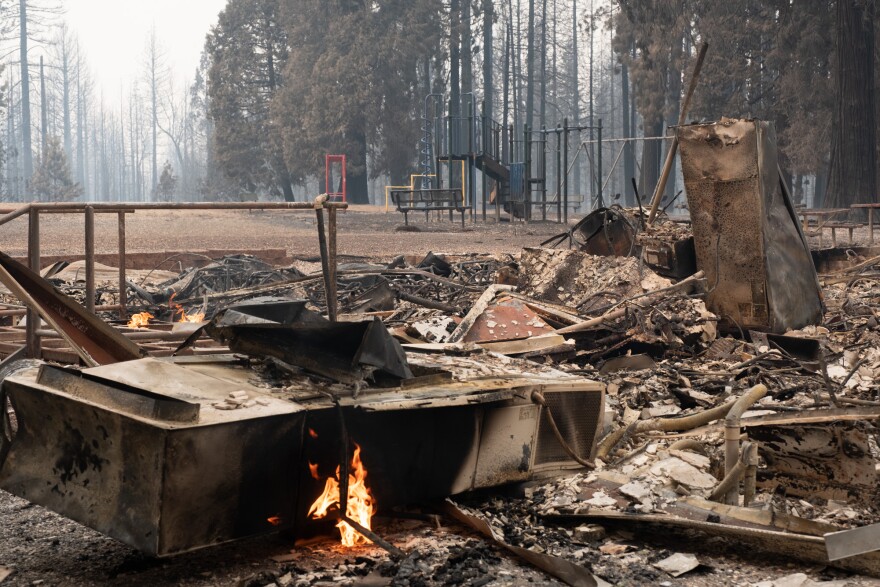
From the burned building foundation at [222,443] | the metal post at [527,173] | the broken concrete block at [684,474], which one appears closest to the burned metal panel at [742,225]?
the broken concrete block at [684,474]

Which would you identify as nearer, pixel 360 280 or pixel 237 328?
pixel 237 328

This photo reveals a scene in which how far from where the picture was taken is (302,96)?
43.3 meters

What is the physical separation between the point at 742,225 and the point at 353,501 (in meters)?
5.98

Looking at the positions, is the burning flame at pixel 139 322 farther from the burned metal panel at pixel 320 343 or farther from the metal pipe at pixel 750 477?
the metal pipe at pixel 750 477

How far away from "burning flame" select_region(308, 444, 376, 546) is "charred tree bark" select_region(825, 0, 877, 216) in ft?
72.3

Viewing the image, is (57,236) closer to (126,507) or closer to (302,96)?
(126,507)

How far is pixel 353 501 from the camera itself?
4.05 meters

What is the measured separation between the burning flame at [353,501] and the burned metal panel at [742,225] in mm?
5841

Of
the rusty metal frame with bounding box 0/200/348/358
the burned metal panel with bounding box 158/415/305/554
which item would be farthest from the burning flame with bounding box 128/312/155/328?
the burned metal panel with bounding box 158/415/305/554

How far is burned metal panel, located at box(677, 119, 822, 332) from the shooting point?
8.76m

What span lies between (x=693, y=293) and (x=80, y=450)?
6734mm

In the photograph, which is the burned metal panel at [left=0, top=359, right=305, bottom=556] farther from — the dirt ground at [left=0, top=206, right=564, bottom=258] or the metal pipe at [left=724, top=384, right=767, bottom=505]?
the dirt ground at [left=0, top=206, right=564, bottom=258]

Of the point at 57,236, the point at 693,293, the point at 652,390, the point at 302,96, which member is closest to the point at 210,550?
the point at 652,390

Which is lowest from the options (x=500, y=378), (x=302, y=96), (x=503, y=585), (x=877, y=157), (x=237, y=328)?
(x=503, y=585)
